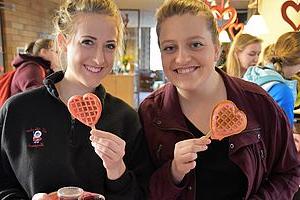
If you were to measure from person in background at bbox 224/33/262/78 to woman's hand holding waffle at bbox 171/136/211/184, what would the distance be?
6.52ft

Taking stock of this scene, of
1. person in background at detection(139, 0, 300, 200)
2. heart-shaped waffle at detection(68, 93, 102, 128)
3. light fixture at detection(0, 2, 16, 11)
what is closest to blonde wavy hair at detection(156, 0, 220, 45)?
person in background at detection(139, 0, 300, 200)

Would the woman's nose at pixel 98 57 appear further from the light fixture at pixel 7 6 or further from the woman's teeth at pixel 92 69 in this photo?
the light fixture at pixel 7 6

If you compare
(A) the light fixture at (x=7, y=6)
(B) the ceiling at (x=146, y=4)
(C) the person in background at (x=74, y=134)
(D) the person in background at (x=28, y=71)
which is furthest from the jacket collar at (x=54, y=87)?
(B) the ceiling at (x=146, y=4)

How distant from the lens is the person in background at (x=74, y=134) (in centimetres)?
116

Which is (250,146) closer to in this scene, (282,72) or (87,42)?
(87,42)

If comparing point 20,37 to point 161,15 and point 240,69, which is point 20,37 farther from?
point 161,15

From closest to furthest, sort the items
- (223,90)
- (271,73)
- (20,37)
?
(223,90) → (271,73) → (20,37)

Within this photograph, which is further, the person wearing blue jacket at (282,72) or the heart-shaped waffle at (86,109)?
the person wearing blue jacket at (282,72)

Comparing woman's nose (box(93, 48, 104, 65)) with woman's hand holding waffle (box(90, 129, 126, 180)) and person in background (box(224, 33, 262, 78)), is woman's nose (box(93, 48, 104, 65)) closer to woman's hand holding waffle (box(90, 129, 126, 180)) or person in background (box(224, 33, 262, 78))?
woman's hand holding waffle (box(90, 129, 126, 180))

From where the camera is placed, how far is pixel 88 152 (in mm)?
1196

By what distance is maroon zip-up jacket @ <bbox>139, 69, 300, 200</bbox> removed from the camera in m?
1.16

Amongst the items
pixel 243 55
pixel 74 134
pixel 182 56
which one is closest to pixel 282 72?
pixel 243 55

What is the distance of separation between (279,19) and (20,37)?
483cm

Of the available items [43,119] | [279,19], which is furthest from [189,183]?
[279,19]
